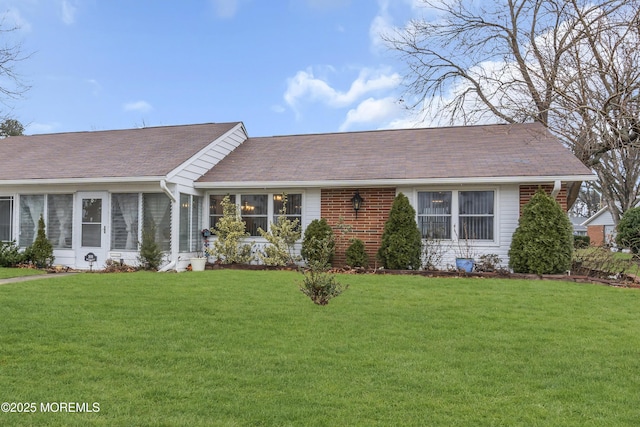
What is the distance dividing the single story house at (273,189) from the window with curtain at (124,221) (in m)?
0.03

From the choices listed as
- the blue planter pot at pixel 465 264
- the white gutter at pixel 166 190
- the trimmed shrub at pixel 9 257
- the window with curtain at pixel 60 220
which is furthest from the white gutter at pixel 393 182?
the trimmed shrub at pixel 9 257

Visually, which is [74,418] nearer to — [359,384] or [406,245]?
[359,384]

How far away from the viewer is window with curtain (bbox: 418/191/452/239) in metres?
→ 11.4

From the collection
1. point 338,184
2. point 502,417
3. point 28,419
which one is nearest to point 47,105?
point 338,184

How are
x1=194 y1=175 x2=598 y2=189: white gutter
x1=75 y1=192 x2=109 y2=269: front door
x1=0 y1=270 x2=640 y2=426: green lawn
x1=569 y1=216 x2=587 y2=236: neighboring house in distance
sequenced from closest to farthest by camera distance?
x1=0 y1=270 x2=640 y2=426: green lawn → x1=194 y1=175 x2=598 y2=189: white gutter → x1=75 y1=192 x2=109 y2=269: front door → x1=569 y1=216 x2=587 y2=236: neighboring house in distance

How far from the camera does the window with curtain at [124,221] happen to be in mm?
11836

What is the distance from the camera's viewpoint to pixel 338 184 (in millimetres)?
11477

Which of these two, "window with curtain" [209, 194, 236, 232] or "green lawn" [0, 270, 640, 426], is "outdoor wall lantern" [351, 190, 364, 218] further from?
"green lawn" [0, 270, 640, 426]

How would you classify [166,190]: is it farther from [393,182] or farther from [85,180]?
[393,182]

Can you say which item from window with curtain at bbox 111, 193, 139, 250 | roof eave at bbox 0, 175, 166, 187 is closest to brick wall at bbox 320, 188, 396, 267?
roof eave at bbox 0, 175, 166, 187

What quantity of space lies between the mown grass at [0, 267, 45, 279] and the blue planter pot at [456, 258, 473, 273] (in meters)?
10.2

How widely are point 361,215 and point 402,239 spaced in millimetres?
1461

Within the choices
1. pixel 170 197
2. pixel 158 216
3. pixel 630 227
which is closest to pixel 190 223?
pixel 158 216

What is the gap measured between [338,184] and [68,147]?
9.77 metres
